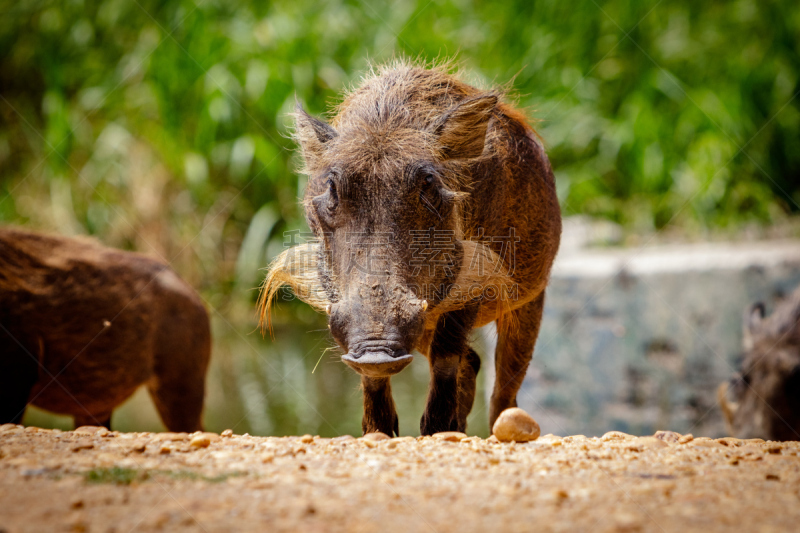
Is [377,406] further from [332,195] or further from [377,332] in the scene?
[332,195]

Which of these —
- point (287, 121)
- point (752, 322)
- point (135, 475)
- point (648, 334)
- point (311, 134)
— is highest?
point (287, 121)

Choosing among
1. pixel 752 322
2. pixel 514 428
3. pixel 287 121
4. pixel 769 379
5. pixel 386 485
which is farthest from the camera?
pixel 287 121

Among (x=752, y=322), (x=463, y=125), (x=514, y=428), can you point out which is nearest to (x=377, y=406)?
(x=514, y=428)

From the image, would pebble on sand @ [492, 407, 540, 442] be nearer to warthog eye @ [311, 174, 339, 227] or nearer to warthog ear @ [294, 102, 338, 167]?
warthog eye @ [311, 174, 339, 227]

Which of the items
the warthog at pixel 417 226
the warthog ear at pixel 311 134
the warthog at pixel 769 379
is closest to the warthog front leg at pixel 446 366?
the warthog at pixel 417 226

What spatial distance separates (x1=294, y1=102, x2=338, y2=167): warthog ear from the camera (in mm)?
3279

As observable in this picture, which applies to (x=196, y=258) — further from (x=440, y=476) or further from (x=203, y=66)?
(x=440, y=476)

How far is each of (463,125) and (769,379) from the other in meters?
3.71

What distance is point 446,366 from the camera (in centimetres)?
329

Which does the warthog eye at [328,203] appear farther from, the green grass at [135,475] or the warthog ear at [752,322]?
the warthog ear at [752,322]

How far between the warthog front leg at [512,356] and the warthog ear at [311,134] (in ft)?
4.99

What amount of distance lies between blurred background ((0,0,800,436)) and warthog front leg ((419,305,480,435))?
419 centimetres

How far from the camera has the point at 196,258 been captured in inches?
353

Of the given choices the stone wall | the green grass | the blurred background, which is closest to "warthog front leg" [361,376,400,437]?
the green grass
